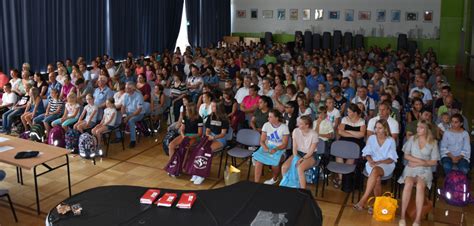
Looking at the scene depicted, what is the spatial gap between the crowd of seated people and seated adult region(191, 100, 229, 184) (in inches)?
0.6

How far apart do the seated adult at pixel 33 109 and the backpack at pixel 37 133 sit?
363 mm

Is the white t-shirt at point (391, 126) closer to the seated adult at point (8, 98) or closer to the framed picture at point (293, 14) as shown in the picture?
the seated adult at point (8, 98)

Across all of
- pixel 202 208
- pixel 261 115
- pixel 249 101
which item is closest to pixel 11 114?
pixel 249 101

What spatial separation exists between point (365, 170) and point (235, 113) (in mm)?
2888

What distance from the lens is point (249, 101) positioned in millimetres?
9016

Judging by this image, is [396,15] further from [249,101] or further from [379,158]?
[379,158]

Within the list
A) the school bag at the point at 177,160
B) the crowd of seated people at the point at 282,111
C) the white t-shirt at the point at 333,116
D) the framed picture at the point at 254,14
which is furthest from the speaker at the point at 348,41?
the school bag at the point at 177,160

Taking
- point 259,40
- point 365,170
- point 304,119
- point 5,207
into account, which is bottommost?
point 5,207

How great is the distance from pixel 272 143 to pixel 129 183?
2272 mm

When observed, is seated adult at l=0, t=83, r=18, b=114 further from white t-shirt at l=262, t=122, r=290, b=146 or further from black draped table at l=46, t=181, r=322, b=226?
black draped table at l=46, t=181, r=322, b=226

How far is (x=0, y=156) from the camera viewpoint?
5859 millimetres

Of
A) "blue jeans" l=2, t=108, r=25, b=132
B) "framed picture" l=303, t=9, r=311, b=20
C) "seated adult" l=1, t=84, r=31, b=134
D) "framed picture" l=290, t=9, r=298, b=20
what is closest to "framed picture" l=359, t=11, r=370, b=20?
"framed picture" l=303, t=9, r=311, b=20

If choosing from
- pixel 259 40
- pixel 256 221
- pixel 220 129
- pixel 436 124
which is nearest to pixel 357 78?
pixel 436 124

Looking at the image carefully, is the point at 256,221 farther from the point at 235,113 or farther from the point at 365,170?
the point at 235,113
